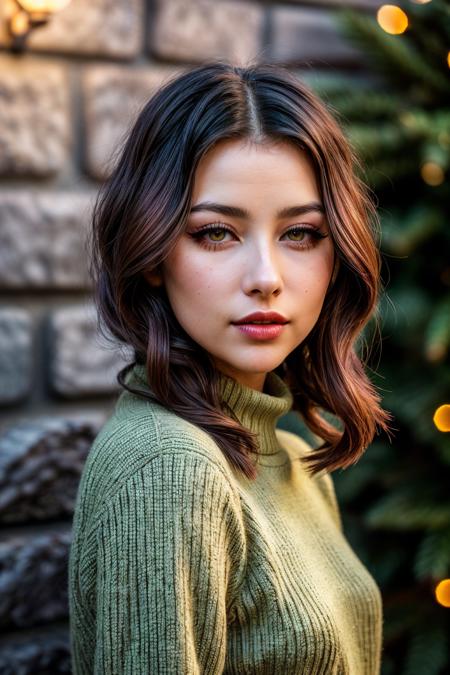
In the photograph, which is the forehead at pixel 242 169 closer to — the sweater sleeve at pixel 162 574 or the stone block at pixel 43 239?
the sweater sleeve at pixel 162 574

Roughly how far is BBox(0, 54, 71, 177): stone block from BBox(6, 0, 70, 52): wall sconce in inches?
2.1

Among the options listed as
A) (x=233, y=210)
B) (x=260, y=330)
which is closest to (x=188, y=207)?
(x=233, y=210)

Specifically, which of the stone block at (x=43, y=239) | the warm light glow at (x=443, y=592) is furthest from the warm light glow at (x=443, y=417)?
the stone block at (x=43, y=239)

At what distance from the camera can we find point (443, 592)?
2.43 meters

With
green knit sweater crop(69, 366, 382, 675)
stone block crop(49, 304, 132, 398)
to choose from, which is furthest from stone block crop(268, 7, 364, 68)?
green knit sweater crop(69, 366, 382, 675)

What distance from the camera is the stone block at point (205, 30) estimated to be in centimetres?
230

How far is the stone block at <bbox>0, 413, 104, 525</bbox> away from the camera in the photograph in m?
2.02

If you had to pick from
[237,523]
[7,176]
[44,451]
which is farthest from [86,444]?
[237,523]

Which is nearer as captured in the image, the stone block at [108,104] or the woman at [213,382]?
the woman at [213,382]

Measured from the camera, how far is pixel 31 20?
197 centimetres

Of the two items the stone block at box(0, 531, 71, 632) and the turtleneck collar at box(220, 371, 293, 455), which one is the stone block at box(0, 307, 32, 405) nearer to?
the stone block at box(0, 531, 71, 632)

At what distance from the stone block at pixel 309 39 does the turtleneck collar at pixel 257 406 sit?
135cm

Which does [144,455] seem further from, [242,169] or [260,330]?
[242,169]

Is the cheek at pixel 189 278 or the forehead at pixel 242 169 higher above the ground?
the forehead at pixel 242 169
